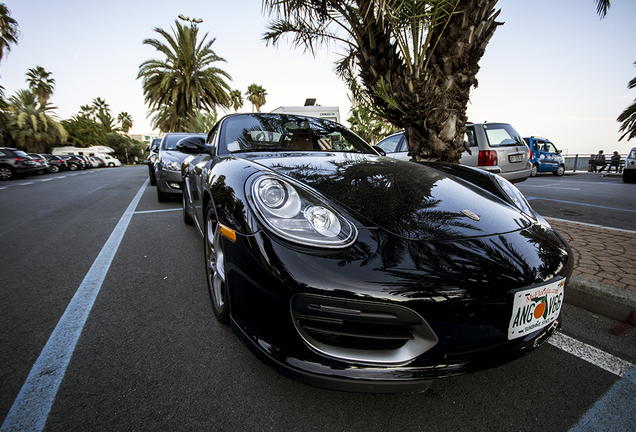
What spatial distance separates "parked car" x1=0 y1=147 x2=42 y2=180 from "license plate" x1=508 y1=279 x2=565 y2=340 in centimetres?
2029

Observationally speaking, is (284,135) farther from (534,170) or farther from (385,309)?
(534,170)

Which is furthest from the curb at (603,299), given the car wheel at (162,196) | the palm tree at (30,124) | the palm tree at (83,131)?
the palm tree at (83,131)

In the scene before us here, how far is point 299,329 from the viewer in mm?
1104

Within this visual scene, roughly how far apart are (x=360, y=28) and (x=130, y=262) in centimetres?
406

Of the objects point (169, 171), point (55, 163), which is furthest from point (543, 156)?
point (55, 163)

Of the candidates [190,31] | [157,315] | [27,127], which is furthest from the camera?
[27,127]

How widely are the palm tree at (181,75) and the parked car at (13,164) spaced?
33.1 ft

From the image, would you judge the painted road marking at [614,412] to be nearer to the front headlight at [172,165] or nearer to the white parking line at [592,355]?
the white parking line at [592,355]

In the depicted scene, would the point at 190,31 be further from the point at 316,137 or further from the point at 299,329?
the point at 299,329

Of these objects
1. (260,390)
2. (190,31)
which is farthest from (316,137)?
(190,31)

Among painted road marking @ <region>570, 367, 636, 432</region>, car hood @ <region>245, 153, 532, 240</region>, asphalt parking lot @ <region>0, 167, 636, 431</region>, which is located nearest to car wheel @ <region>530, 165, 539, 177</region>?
asphalt parking lot @ <region>0, 167, 636, 431</region>

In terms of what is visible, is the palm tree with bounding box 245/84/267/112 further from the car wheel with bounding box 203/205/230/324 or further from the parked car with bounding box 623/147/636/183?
the car wheel with bounding box 203/205/230/324

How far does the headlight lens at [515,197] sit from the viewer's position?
179cm

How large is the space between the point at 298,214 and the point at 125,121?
85078 millimetres
